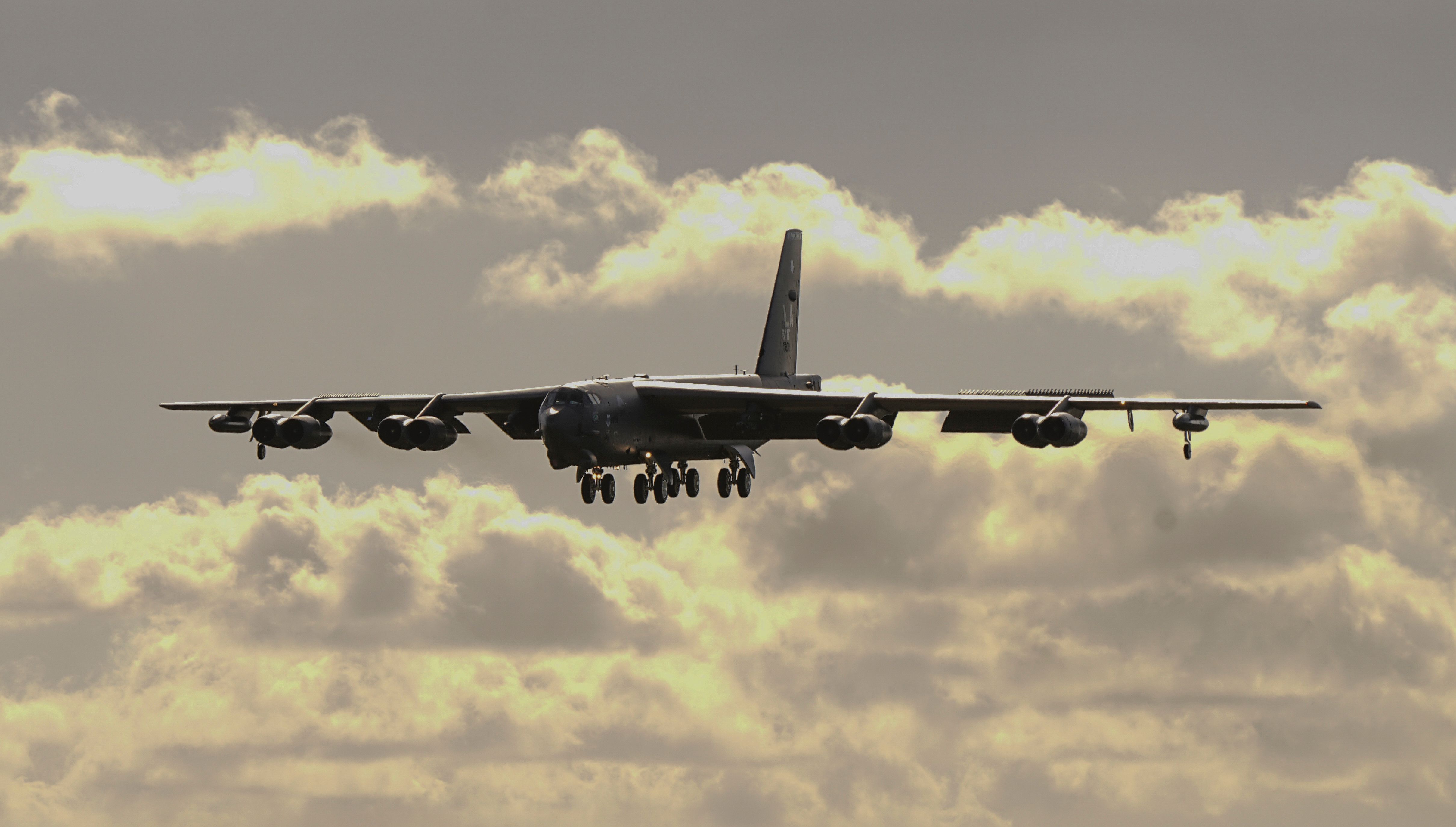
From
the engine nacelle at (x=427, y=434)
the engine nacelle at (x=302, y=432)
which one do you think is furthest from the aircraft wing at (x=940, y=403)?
the engine nacelle at (x=302, y=432)

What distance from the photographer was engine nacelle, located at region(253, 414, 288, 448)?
194ft

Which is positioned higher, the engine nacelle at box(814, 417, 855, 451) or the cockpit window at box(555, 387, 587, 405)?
the cockpit window at box(555, 387, 587, 405)

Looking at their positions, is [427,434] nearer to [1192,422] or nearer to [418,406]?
[418,406]

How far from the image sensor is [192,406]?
6500 centimetres

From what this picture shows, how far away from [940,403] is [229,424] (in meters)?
28.1

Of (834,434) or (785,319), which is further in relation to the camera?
(785,319)

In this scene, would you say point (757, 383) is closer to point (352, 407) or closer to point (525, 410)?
point (525, 410)

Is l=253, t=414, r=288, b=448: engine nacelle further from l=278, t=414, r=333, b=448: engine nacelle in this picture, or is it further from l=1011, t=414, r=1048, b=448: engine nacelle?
l=1011, t=414, r=1048, b=448: engine nacelle

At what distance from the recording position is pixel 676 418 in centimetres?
5797

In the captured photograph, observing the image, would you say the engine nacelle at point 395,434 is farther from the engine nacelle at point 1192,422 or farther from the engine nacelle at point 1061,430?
the engine nacelle at point 1192,422

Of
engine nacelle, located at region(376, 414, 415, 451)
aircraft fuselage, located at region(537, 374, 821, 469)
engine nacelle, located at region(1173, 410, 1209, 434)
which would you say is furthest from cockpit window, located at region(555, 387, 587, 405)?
engine nacelle, located at region(1173, 410, 1209, 434)

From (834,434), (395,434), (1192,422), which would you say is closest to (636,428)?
(834,434)

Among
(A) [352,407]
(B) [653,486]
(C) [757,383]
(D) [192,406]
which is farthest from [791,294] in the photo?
(D) [192,406]

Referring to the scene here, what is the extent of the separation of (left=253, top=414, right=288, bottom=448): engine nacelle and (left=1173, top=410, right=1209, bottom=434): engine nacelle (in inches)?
1241
